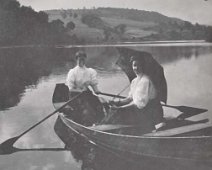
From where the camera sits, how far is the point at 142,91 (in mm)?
3363

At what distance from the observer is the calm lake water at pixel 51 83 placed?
3404mm

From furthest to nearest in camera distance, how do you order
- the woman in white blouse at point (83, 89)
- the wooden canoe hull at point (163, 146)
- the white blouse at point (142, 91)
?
the woman in white blouse at point (83, 89), the white blouse at point (142, 91), the wooden canoe hull at point (163, 146)

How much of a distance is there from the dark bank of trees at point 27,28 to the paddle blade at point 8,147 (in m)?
0.82

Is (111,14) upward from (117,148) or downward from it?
upward

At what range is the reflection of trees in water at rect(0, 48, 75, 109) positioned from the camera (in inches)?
139

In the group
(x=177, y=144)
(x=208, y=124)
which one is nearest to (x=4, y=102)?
(x=177, y=144)

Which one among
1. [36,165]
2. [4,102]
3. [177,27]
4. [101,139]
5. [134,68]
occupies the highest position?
[177,27]

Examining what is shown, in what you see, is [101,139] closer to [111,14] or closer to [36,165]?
[36,165]

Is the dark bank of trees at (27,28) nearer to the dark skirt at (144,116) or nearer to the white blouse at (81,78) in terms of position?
the white blouse at (81,78)

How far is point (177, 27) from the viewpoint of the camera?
354cm

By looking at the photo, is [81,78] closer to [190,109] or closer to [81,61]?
[81,61]

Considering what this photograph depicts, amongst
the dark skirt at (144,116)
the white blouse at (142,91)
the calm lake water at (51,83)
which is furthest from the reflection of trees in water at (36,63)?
the dark skirt at (144,116)

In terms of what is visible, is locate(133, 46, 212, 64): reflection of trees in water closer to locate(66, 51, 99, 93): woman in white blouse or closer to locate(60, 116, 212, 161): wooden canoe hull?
locate(66, 51, 99, 93): woman in white blouse

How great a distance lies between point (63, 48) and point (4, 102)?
68cm
